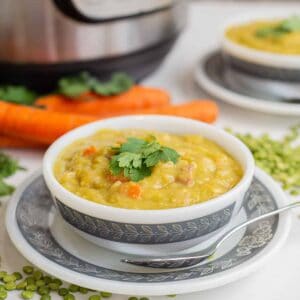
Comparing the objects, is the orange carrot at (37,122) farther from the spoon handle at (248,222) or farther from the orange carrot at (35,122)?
the spoon handle at (248,222)

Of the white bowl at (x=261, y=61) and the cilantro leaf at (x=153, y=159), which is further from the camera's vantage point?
the white bowl at (x=261, y=61)

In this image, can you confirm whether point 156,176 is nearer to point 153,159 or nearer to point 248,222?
point 153,159

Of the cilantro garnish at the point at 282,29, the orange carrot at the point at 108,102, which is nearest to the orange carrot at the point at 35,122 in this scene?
the orange carrot at the point at 108,102

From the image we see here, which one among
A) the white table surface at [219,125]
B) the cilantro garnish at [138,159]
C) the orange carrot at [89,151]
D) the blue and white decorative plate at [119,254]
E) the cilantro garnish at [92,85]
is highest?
the cilantro garnish at [138,159]

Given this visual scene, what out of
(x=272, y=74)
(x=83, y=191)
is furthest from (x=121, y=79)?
(x=83, y=191)

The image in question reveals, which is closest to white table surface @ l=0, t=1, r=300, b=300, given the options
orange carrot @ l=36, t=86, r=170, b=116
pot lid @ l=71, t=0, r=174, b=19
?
orange carrot @ l=36, t=86, r=170, b=116

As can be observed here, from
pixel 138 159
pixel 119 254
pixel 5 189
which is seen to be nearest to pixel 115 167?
pixel 138 159

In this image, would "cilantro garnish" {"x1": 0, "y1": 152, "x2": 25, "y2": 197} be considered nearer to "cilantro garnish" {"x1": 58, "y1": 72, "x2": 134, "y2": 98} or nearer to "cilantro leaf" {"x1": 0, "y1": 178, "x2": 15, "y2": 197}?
"cilantro leaf" {"x1": 0, "y1": 178, "x2": 15, "y2": 197}
